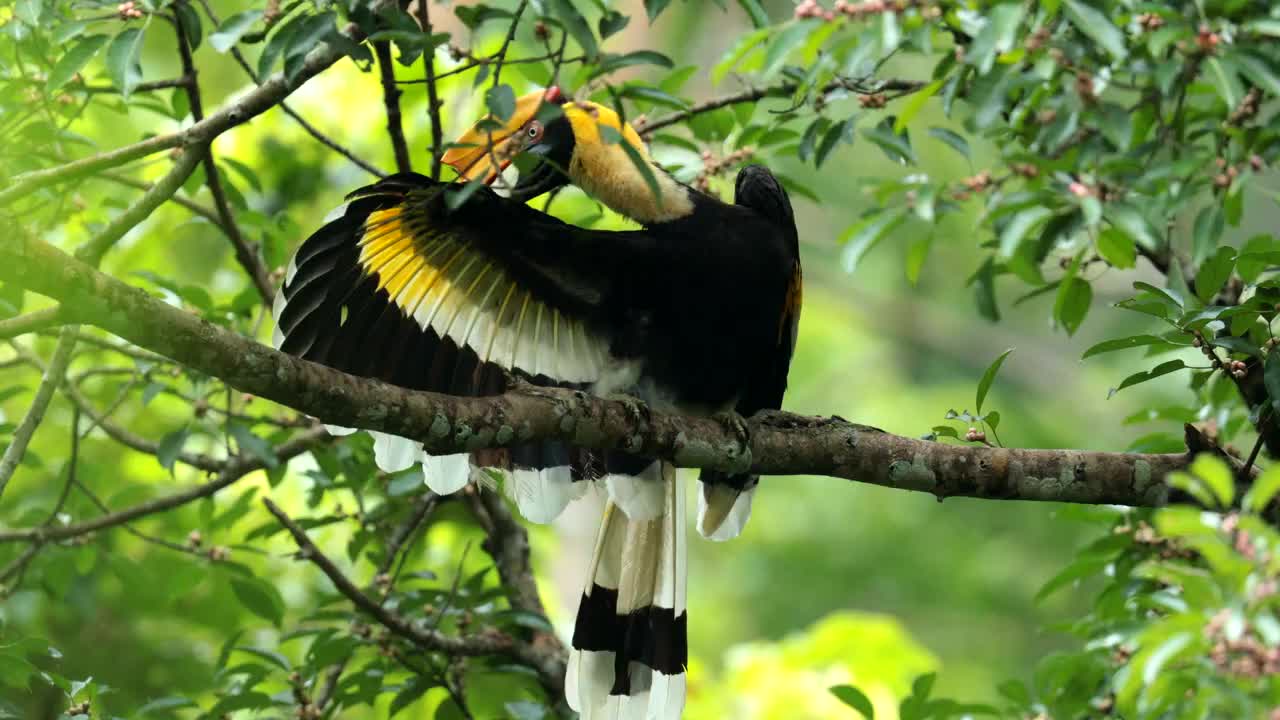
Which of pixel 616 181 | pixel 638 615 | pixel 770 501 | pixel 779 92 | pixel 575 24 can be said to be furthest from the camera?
pixel 770 501

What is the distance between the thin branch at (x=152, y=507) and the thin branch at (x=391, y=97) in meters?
0.77

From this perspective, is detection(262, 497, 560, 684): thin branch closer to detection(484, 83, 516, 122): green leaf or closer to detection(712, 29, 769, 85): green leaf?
→ detection(484, 83, 516, 122): green leaf

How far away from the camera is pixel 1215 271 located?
7.84 ft

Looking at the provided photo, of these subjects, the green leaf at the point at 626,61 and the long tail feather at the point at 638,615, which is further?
the long tail feather at the point at 638,615

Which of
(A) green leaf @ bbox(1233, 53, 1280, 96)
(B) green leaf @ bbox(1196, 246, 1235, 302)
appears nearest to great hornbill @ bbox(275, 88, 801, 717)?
(B) green leaf @ bbox(1196, 246, 1235, 302)

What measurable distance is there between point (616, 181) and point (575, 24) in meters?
1.15

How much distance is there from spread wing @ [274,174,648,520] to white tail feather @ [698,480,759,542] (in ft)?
1.49

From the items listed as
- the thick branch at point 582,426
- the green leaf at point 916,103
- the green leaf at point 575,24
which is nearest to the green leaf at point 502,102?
the green leaf at point 575,24

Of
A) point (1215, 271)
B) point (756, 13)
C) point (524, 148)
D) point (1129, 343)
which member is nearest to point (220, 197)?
point (524, 148)

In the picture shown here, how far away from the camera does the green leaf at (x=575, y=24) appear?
80.2 inches

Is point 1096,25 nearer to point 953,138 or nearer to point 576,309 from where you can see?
point 953,138

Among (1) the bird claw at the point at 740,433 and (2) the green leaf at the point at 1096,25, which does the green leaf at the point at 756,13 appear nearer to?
(2) the green leaf at the point at 1096,25

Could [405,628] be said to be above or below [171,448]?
below

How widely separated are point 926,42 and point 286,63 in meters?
1.06
